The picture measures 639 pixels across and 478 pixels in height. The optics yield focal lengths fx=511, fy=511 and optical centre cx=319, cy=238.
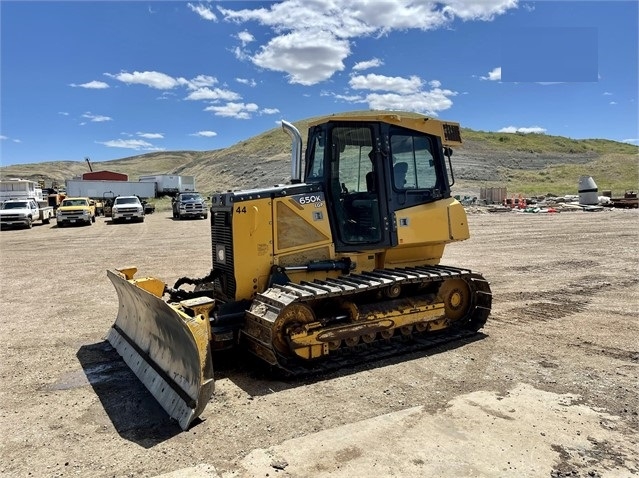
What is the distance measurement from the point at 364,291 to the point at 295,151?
215 cm

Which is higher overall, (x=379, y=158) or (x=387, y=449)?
(x=379, y=158)

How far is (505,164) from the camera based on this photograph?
65.8 m

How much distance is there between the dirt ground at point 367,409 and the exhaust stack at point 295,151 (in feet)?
9.19

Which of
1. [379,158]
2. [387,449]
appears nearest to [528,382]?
[387,449]

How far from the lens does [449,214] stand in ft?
25.3

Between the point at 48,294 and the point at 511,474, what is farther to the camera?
the point at 48,294

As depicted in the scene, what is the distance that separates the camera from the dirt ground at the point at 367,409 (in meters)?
4.07

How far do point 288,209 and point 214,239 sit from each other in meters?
1.17

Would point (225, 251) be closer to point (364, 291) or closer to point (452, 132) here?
point (364, 291)

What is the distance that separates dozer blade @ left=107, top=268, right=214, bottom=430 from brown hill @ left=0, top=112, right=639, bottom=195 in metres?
41.8

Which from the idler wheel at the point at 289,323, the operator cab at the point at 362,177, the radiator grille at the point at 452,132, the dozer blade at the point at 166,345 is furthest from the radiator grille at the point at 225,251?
the radiator grille at the point at 452,132

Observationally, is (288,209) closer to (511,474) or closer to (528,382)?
(528,382)

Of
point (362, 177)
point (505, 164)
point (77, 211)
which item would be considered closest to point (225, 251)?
point (362, 177)

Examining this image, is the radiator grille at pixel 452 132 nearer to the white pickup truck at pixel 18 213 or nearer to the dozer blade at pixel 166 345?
the dozer blade at pixel 166 345
